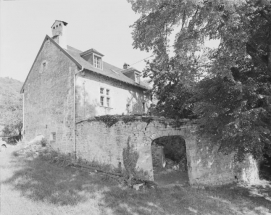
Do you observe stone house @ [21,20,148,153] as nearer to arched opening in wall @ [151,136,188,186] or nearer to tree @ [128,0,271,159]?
arched opening in wall @ [151,136,188,186]

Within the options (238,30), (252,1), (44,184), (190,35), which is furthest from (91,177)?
(252,1)

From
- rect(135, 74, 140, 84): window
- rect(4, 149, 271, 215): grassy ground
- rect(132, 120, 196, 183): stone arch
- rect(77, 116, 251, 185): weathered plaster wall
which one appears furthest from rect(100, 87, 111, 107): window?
rect(4, 149, 271, 215): grassy ground

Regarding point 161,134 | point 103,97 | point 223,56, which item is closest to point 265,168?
point 161,134

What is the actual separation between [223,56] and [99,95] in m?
10.0

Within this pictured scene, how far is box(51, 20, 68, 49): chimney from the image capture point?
16.9 m

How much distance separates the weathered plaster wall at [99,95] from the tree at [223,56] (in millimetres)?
7021

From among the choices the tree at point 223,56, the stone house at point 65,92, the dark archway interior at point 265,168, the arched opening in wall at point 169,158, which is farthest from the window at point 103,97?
the dark archway interior at point 265,168

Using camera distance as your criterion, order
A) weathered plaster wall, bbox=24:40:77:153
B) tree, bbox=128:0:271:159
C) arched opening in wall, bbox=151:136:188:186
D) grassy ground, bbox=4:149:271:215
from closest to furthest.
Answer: tree, bbox=128:0:271:159, grassy ground, bbox=4:149:271:215, arched opening in wall, bbox=151:136:188:186, weathered plaster wall, bbox=24:40:77:153

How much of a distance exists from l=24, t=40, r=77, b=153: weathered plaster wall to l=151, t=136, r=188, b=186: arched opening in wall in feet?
20.5

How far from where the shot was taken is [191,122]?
36.6 ft

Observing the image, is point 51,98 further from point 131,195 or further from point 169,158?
point 131,195

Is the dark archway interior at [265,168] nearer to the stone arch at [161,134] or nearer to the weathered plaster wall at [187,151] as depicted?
the weathered plaster wall at [187,151]

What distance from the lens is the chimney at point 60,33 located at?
16906 millimetres

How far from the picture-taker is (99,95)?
15812mm
